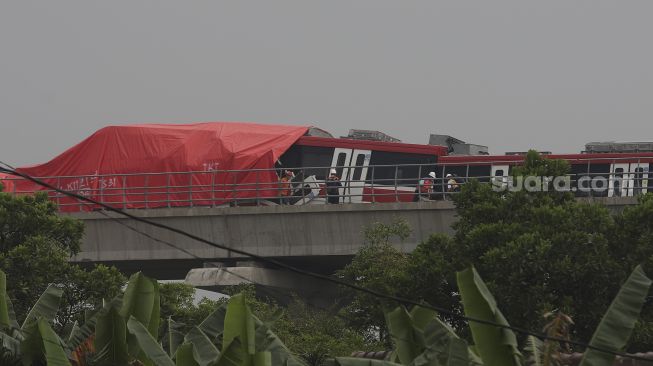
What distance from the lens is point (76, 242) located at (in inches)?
1321

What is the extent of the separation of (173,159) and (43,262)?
47.7 feet

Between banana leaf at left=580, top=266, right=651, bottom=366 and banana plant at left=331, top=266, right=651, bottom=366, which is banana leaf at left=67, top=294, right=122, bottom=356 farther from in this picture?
banana leaf at left=580, top=266, right=651, bottom=366

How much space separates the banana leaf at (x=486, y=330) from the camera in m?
16.0

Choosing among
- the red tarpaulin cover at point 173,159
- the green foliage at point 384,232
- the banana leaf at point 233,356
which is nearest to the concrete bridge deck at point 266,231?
the green foliage at point 384,232

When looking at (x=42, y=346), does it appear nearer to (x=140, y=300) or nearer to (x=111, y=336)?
(x=111, y=336)

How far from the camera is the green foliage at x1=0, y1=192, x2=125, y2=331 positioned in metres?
31.0

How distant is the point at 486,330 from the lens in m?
16.0

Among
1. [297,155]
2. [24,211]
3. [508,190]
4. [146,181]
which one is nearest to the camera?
[508,190]

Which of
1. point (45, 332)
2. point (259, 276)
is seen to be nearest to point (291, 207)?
point (259, 276)

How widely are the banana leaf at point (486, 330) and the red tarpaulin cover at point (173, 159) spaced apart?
28.1 metres

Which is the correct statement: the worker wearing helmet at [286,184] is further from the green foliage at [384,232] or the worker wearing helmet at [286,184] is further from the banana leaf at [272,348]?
the banana leaf at [272,348]

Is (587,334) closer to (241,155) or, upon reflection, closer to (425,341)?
(425,341)

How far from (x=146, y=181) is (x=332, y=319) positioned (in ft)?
41.3

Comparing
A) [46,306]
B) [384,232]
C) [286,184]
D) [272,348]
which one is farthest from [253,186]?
[272,348]
